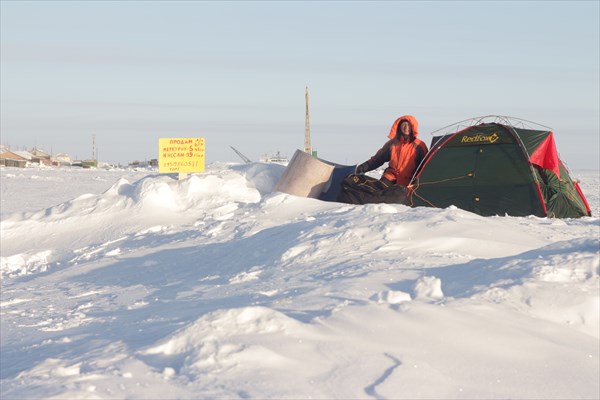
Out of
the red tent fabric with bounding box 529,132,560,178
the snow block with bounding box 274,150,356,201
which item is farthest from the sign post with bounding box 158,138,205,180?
the red tent fabric with bounding box 529,132,560,178

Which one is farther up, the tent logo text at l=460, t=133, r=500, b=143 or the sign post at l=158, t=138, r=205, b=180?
the tent logo text at l=460, t=133, r=500, b=143

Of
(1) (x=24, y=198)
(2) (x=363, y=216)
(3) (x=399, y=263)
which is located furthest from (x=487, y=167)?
A: (1) (x=24, y=198)

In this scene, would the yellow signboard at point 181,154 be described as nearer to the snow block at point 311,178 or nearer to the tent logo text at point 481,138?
the snow block at point 311,178

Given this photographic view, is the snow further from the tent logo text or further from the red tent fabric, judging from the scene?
the tent logo text

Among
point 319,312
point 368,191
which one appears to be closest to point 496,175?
point 368,191

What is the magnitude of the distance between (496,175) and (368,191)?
1857 millimetres

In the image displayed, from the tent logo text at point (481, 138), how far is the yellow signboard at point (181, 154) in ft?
14.0

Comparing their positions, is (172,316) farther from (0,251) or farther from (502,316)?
(0,251)

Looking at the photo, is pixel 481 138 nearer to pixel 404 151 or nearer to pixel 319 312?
pixel 404 151

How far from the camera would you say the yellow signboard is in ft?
43.2

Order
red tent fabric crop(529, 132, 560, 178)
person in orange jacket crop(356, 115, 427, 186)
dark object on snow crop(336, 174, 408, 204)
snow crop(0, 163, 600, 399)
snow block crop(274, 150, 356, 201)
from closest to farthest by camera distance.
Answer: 1. snow crop(0, 163, 600, 399)
2. dark object on snow crop(336, 174, 408, 204)
3. red tent fabric crop(529, 132, 560, 178)
4. person in orange jacket crop(356, 115, 427, 186)
5. snow block crop(274, 150, 356, 201)

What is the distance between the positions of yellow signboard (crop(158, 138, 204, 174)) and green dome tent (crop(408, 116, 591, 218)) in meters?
3.65

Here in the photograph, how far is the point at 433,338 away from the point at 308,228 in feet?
14.3

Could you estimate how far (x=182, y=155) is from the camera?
43.3 feet
